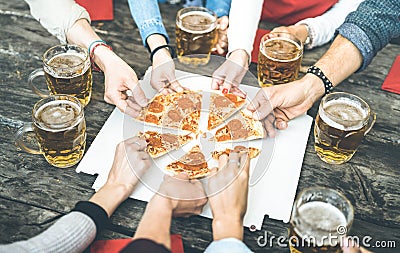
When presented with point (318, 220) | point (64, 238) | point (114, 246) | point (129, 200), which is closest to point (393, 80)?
point (318, 220)

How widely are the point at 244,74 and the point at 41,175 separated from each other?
0.82 m

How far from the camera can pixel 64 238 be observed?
4.15 feet

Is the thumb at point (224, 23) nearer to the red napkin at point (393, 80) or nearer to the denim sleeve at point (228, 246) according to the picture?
the red napkin at point (393, 80)

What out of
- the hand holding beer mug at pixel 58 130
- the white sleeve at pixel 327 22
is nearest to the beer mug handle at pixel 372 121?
the white sleeve at pixel 327 22

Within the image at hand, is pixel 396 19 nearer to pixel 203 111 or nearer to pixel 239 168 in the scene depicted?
pixel 203 111

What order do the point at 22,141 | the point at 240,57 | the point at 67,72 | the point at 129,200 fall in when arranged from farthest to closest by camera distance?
the point at 240,57 → the point at 67,72 → the point at 22,141 → the point at 129,200

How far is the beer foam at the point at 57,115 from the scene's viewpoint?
1.45 m

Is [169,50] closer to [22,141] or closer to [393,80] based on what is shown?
[22,141]

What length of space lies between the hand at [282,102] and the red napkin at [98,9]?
0.81 meters

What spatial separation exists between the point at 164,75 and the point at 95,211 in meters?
0.69

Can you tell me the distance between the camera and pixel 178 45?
2.03 metres

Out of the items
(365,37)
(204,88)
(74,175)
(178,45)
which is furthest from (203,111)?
(365,37)

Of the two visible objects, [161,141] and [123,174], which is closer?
[123,174]

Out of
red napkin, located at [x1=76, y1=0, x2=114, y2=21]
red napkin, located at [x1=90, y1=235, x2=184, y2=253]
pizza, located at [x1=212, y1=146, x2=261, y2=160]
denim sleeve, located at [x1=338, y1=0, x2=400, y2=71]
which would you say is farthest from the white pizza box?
red napkin, located at [x1=76, y1=0, x2=114, y2=21]
